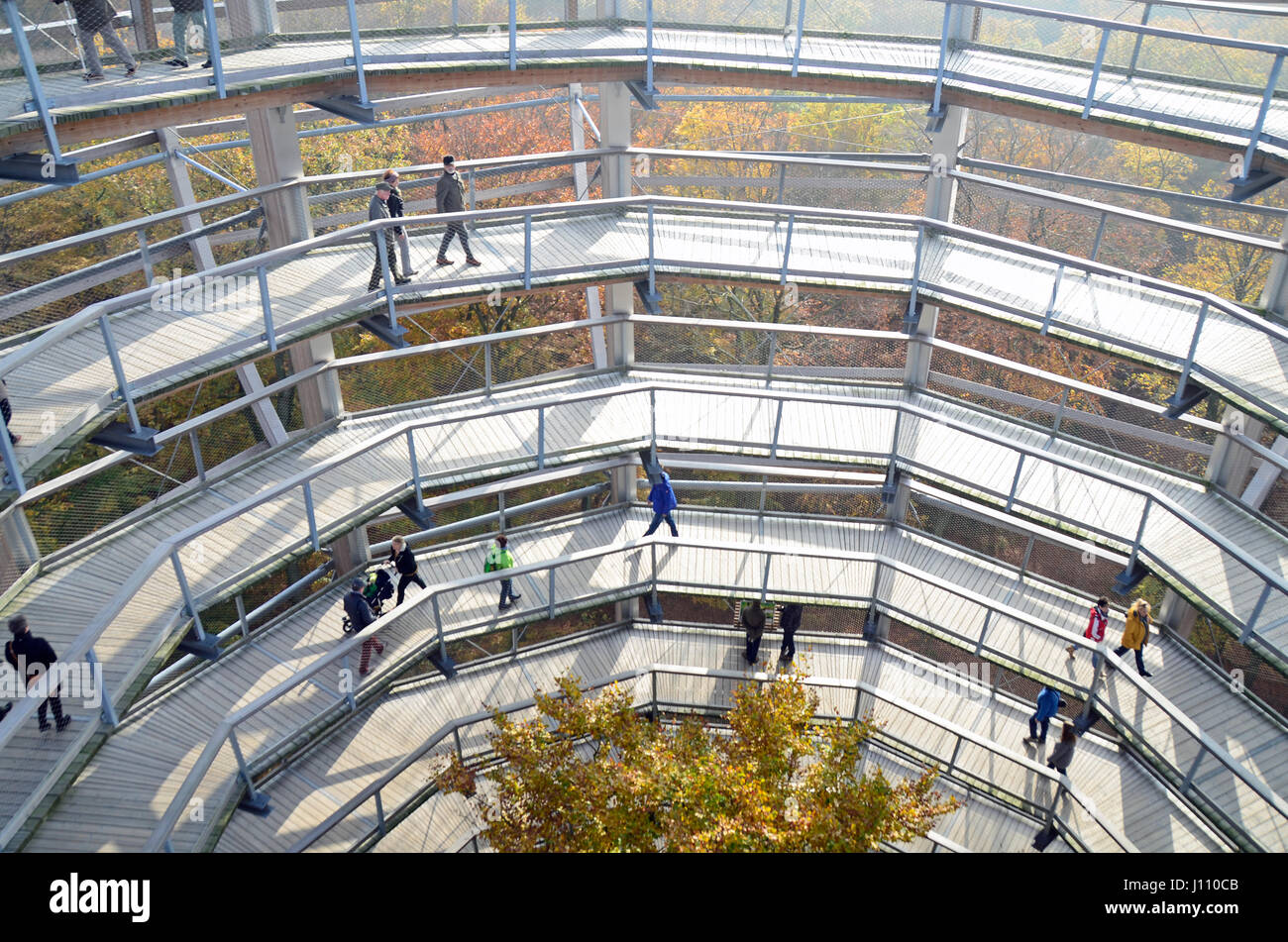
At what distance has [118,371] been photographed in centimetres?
1088

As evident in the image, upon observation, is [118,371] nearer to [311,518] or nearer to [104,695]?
[311,518]

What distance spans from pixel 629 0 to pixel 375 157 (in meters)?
16.9

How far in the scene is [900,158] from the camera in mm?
17812

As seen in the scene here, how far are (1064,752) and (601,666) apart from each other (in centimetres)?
663

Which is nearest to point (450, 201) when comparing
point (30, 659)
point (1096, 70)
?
point (30, 659)

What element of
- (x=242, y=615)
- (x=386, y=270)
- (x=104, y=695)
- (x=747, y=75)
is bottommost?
(x=104, y=695)

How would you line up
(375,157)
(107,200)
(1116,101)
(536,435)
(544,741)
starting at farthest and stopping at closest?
(375,157) → (107,200) → (536,435) → (1116,101) → (544,741)

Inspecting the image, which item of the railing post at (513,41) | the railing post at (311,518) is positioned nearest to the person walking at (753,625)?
the railing post at (311,518)

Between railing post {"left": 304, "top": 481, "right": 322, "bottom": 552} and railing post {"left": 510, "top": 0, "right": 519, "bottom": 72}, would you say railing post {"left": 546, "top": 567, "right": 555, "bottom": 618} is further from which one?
railing post {"left": 510, "top": 0, "right": 519, "bottom": 72}

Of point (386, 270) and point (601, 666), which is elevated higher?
point (386, 270)

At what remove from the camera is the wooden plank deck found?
13438 mm

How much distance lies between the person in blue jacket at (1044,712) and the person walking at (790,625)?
344 centimetres
